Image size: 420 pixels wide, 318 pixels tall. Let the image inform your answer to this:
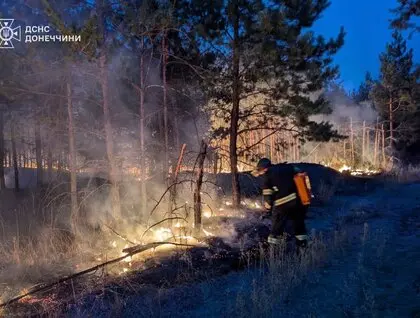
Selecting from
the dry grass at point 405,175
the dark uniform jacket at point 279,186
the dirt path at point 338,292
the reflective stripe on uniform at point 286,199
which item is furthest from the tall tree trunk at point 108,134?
the dry grass at point 405,175

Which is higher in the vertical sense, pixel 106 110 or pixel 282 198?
pixel 106 110

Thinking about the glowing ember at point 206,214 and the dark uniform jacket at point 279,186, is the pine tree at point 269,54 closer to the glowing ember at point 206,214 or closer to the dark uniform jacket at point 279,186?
the glowing ember at point 206,214

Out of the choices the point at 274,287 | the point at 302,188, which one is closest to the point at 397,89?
the point at 302,188

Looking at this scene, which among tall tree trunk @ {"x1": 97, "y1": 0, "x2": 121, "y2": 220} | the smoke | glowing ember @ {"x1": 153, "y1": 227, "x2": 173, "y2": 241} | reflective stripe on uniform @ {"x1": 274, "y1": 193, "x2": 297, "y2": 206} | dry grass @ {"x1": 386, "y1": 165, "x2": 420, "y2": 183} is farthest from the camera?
the smoke

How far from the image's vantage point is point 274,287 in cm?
511

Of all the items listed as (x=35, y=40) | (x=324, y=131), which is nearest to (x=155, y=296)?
(x=35, y=40)

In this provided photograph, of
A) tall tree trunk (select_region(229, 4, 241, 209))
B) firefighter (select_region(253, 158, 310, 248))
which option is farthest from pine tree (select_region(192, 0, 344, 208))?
firefighter (select_region(253, 158, 310, 248))

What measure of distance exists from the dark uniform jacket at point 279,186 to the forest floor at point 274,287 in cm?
106

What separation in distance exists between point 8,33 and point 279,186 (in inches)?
299

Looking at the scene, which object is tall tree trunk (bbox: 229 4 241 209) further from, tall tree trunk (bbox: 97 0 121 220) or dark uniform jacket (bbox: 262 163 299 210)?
dark uniform jacket (bbox: 262 163 299 210)

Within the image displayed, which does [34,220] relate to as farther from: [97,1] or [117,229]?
[97,1]

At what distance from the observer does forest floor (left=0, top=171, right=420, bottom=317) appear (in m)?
4.75

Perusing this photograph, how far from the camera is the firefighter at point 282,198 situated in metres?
7.64

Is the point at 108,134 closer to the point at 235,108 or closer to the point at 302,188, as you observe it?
the point at 235,108
